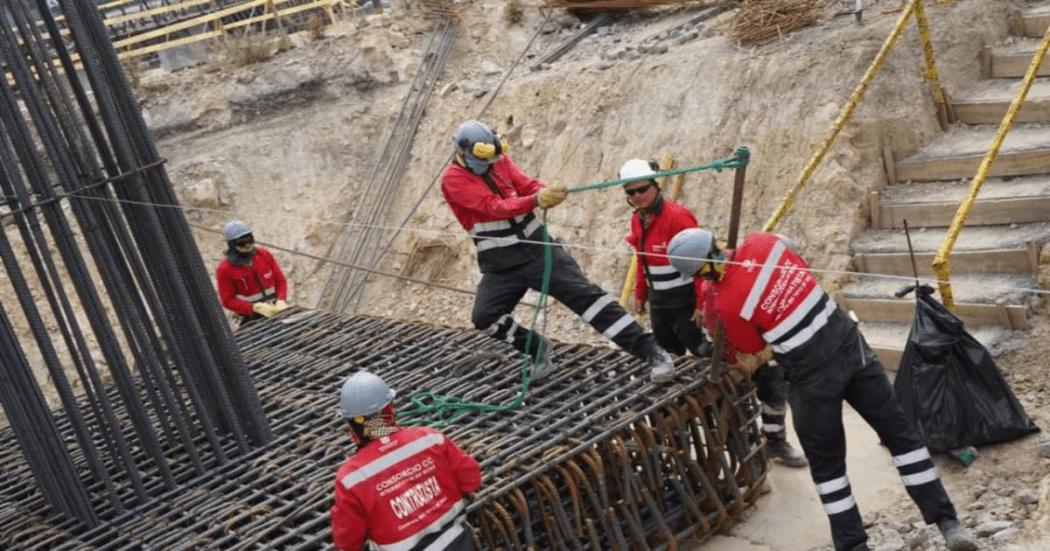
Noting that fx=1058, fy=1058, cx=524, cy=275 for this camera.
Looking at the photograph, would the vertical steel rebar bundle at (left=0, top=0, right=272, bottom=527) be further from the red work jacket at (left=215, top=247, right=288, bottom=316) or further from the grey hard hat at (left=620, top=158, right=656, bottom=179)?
the red work jacket at (left=215, top=247, right=288, bottom=316)

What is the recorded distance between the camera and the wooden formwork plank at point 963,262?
701 centimetres

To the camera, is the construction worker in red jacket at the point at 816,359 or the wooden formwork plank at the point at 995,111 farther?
the wooden formwork plank at the point at 995,111

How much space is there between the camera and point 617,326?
19.5 ft

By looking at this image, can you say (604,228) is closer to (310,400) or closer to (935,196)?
(935,196)

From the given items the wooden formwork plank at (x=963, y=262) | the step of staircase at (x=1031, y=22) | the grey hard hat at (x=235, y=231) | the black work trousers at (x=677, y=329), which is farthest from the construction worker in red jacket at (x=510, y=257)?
the step of staircase at (x=1031, y=22)

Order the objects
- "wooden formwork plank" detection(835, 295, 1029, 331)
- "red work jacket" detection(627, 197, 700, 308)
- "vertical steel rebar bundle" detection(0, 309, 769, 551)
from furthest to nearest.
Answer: "wooden formwork plank" detection(835, 295, 1029, 331) → "red work jacket" detection(627, 197, 700, 308) → "vertical steel rebar bundle" detection(0, 309, 769, 551)

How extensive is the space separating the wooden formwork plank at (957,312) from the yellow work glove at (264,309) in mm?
4651

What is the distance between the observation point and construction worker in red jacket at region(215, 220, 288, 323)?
29.3ft

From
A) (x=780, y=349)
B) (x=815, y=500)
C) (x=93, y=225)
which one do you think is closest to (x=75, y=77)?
(x=93, y=225)

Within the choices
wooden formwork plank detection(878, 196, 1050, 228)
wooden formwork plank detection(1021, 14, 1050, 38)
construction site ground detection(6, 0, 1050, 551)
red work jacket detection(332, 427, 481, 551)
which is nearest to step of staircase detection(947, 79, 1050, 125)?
construction site ground detection(6, 0, 1050, 551)

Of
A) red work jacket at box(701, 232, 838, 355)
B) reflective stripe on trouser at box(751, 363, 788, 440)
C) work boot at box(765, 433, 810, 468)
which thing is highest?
red work jacket at box(701, 232, 838, 355)

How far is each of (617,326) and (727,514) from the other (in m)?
1.17

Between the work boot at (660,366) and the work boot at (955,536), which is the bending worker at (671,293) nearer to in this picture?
the work boot at (660,366)

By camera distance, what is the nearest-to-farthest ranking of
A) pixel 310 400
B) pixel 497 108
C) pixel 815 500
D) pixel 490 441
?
pixel 490 441, pixel 815 500, pixel 310 400, pixel 497 108
